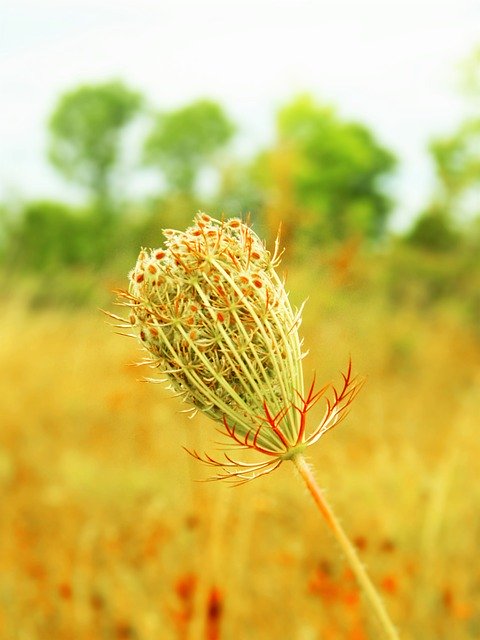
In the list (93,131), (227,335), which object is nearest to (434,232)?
(93,131)

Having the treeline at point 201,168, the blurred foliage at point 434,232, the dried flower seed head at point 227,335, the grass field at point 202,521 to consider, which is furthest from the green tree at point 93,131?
the dried flower seed head at point 227,335

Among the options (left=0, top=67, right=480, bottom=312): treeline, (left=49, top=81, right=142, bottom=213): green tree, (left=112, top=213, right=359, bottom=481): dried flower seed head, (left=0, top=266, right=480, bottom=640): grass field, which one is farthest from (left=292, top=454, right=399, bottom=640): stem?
(left=49, top=81, right=142, bottom=213): green tree

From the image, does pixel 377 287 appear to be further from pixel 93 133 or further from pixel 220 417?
pixel 93 133

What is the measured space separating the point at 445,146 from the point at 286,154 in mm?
7632

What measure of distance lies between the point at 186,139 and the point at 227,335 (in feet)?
141

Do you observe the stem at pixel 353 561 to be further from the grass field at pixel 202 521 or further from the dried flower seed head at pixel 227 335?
the grass field at pixel 202 521

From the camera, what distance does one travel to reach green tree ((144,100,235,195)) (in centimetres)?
4169

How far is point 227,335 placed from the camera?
3.76 feet

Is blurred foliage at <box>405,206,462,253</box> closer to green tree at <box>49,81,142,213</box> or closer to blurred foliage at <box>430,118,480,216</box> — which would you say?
blurred foliage at <box>430,118,480,216</box>

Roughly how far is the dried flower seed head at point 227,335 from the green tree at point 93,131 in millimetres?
39780

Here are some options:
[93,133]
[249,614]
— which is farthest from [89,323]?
[93,133]

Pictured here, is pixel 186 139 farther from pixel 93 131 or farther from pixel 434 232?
pixel 434 232

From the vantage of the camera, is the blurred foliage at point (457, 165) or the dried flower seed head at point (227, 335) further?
the blurred foliage at point (457, 165)

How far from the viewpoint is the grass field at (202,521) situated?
322 cm
